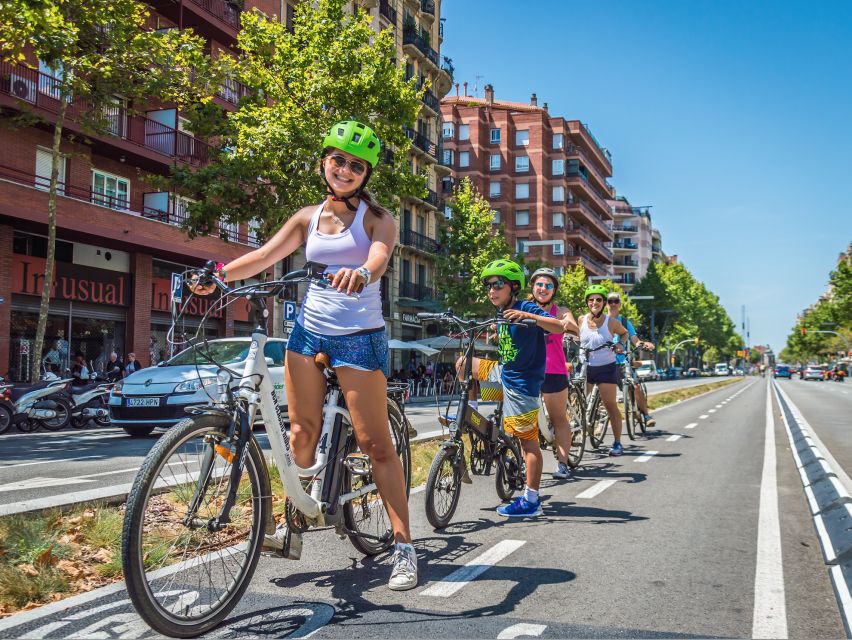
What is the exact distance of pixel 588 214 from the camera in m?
79.1

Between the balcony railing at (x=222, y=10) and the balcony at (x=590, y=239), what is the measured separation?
158ft

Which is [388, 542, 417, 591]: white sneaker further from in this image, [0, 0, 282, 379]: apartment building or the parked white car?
[0, 0, 282, 379]: apartment building

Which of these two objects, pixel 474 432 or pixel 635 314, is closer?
pixel 474 432

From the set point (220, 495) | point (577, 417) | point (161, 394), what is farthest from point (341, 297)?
point (161, 394)

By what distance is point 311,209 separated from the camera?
152 inches

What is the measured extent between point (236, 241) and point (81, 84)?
45.1ft

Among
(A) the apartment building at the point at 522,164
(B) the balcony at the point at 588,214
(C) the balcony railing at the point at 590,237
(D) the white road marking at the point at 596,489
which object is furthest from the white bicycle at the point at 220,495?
(C) the balcony railing at the point at 590,237

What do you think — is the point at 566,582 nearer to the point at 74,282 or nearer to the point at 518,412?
the point at 518,412

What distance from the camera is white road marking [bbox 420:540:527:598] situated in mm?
3727

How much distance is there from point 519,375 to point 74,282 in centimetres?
2020

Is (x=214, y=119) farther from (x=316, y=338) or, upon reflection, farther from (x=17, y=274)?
(x=316, y=338)

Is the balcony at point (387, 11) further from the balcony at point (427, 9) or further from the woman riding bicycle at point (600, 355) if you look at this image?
the woman riding bicycle at point (600, 355)

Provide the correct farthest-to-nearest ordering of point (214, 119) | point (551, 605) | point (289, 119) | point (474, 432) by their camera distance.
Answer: point (214, 119)
point (289, 119)
point (474, 432)
point (551, 605)

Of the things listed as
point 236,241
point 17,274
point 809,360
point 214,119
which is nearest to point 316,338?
point 214,119
